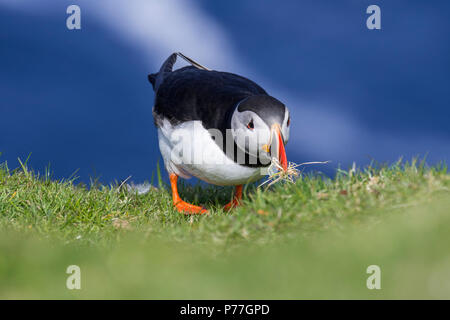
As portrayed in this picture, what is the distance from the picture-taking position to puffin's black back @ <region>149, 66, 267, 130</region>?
4.89 m

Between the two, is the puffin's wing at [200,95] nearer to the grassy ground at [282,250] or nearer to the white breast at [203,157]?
the white breast at [203,157]

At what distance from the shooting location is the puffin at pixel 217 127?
14.3 feet

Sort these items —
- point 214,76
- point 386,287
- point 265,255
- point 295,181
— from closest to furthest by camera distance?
1. point 386,287
2. point 265,255
3. point 295,181
4. point 214,76

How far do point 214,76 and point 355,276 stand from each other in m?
3.48

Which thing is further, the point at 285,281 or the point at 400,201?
the point at 400,201

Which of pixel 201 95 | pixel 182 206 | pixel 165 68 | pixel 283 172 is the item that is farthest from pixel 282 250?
pixel 165 68

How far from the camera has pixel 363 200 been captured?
11.4 feet

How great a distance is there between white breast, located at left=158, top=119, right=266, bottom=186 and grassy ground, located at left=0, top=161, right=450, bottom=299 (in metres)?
0.77

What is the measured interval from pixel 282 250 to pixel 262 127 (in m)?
1.46

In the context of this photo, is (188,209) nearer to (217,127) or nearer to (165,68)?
Answer: (217,127)

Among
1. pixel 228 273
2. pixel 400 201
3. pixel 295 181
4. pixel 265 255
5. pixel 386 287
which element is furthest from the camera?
pixel 295 181
